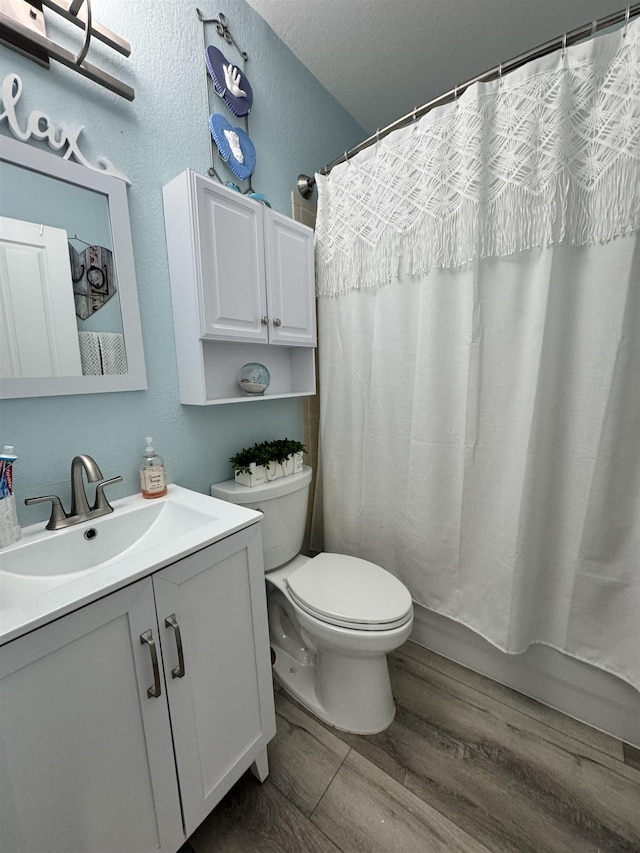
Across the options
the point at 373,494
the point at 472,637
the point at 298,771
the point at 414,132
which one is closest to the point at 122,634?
the point at 298,771

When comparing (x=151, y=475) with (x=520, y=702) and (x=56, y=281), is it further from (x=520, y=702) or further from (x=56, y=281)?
(x=520, y=702)

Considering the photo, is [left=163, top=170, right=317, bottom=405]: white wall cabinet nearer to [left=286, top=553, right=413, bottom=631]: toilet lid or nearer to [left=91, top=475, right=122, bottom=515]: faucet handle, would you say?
[left=91, top=475, right=122, bottom=515]: faucet handle

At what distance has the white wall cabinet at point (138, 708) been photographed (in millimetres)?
517

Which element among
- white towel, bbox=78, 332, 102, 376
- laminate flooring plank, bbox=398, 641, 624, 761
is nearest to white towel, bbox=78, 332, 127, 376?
white towel, bbox=78, 332, 102, 376

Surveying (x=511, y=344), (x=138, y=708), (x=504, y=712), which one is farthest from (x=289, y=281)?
(x=504, y=712)

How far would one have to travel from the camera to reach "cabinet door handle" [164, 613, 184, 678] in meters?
0.68

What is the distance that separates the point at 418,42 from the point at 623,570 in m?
2.03

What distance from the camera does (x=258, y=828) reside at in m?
0.87

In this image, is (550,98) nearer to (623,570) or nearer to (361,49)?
(361,49)

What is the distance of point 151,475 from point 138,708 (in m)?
0.55

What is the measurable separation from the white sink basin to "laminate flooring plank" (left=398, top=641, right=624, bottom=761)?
1.10 m

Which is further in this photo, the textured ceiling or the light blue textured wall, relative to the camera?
the textured ceiling

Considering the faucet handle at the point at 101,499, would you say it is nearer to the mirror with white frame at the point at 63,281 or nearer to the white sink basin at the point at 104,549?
the white sink basin at the point at 104,549

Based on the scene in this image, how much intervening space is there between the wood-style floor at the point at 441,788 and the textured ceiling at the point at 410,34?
249 centimetres
